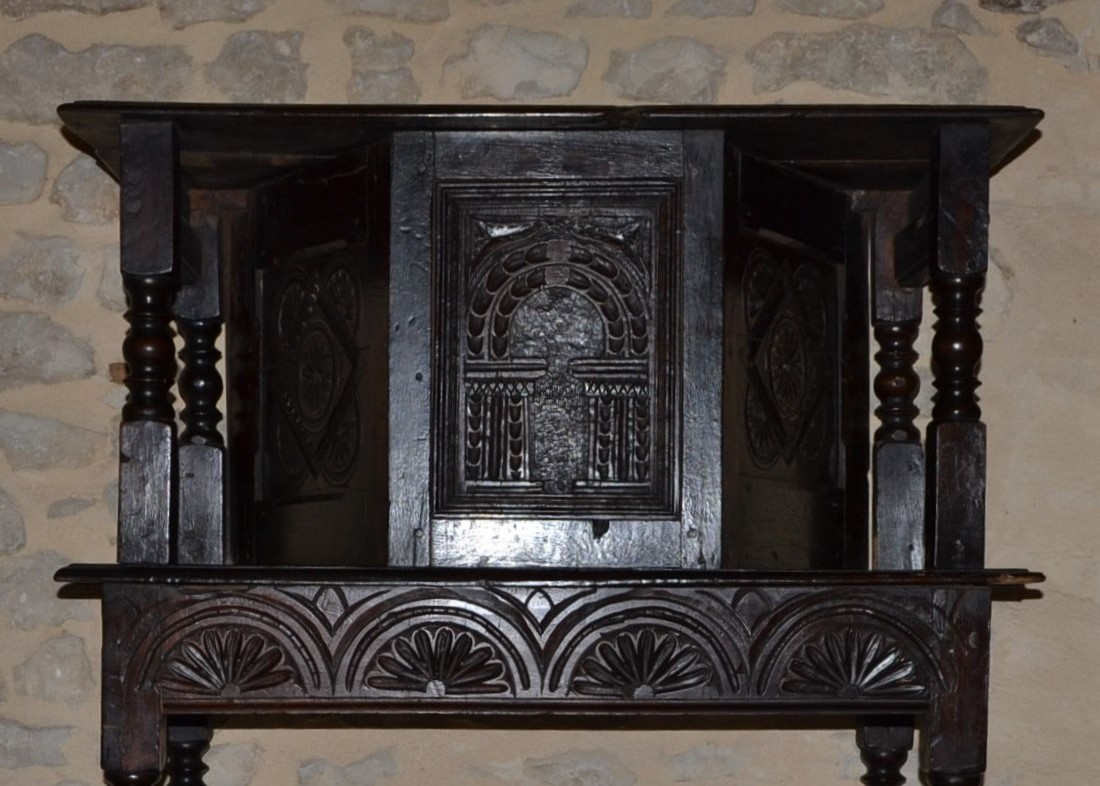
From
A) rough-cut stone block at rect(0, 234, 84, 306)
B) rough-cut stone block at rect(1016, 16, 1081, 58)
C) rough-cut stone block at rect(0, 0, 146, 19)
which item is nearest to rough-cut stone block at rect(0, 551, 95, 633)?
rough-cut stone block at rect(0, 234, 84, 306)

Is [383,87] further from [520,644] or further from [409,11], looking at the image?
[520,644]

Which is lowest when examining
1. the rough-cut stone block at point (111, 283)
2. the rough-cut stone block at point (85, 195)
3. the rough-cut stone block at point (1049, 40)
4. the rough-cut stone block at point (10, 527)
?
the rough-cut stone block at point (10, 527)

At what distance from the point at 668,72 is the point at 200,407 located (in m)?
0.95

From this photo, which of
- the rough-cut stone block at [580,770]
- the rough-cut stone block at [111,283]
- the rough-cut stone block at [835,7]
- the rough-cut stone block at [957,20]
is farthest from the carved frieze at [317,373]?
the rough-cut stone block at [957,20]

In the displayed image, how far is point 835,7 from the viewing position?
108 inches

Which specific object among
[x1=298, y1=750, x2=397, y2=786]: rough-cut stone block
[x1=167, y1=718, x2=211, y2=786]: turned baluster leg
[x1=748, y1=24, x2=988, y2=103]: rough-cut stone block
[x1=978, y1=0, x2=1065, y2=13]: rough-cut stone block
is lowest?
[x1=298, y1=750, x2=397, y2=786]: rough-cut stone block

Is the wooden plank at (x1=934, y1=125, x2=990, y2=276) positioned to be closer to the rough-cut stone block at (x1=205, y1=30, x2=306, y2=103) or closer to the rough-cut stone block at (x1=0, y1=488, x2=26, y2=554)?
the rough-cut stone block at (x1=205, y1=30, x2=306, y2=103)

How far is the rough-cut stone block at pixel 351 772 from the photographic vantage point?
2658 millimetres

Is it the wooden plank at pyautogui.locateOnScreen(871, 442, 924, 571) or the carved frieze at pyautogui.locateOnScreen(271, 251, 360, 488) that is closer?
the carved frieze at pyautogui.locateOnScreen(271, 251, 360, 488)

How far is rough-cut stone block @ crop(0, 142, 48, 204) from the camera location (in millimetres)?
2715

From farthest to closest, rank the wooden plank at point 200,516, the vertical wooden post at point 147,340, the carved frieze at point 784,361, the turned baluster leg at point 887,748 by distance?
the turned baluster leg at point 887,748 < the wooden plank at point 200,516 < the carved frieze at point 784,361 < the vertical wooden post at point 147,340

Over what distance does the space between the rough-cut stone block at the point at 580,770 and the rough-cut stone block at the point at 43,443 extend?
2.92ft

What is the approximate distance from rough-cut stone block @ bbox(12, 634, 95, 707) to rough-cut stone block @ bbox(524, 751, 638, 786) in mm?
735

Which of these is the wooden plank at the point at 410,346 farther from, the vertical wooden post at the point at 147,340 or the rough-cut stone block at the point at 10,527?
the rough-cut stone block at the point at 10,527
